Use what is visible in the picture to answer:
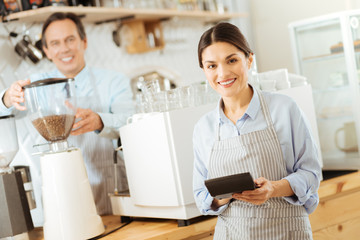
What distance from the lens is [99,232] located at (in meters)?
1.98

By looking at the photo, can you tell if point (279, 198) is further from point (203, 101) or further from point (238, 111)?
point (203, 101)

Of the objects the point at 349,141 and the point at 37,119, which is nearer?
the point at 37,119

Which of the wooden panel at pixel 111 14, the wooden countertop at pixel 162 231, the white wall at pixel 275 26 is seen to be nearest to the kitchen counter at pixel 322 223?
the wooden countertop at pixel 162 231

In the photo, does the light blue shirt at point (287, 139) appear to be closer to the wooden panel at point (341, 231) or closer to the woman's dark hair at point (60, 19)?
the wooden panel at point (341, 231)

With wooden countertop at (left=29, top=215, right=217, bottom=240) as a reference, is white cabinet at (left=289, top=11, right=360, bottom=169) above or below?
above

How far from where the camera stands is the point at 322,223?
7.38ft

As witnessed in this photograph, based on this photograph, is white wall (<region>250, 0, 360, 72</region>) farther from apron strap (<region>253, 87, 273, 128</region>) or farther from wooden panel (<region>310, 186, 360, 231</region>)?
apron strap (<region>253, 87, 273, 128</region>)

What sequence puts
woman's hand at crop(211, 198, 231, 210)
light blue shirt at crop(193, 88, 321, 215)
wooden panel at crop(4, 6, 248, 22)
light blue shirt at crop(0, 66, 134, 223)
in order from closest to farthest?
1. light blue shirt at crop(193, 88, 321, 215)
2. woman's hand at crop(211, 198, 231, 210)
3. light blue shirt at crop(0, 66, 134, 223)
4. wooden panel at crop(4, 6, 248, 22)

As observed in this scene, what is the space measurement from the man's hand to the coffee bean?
23 centimetres

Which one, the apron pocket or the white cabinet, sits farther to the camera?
the white cabinet

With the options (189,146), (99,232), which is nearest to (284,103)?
(189,146)

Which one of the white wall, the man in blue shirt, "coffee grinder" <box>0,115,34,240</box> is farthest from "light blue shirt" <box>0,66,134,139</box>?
the white wall

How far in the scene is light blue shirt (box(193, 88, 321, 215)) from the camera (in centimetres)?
144

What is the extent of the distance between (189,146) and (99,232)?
0.47 meters
